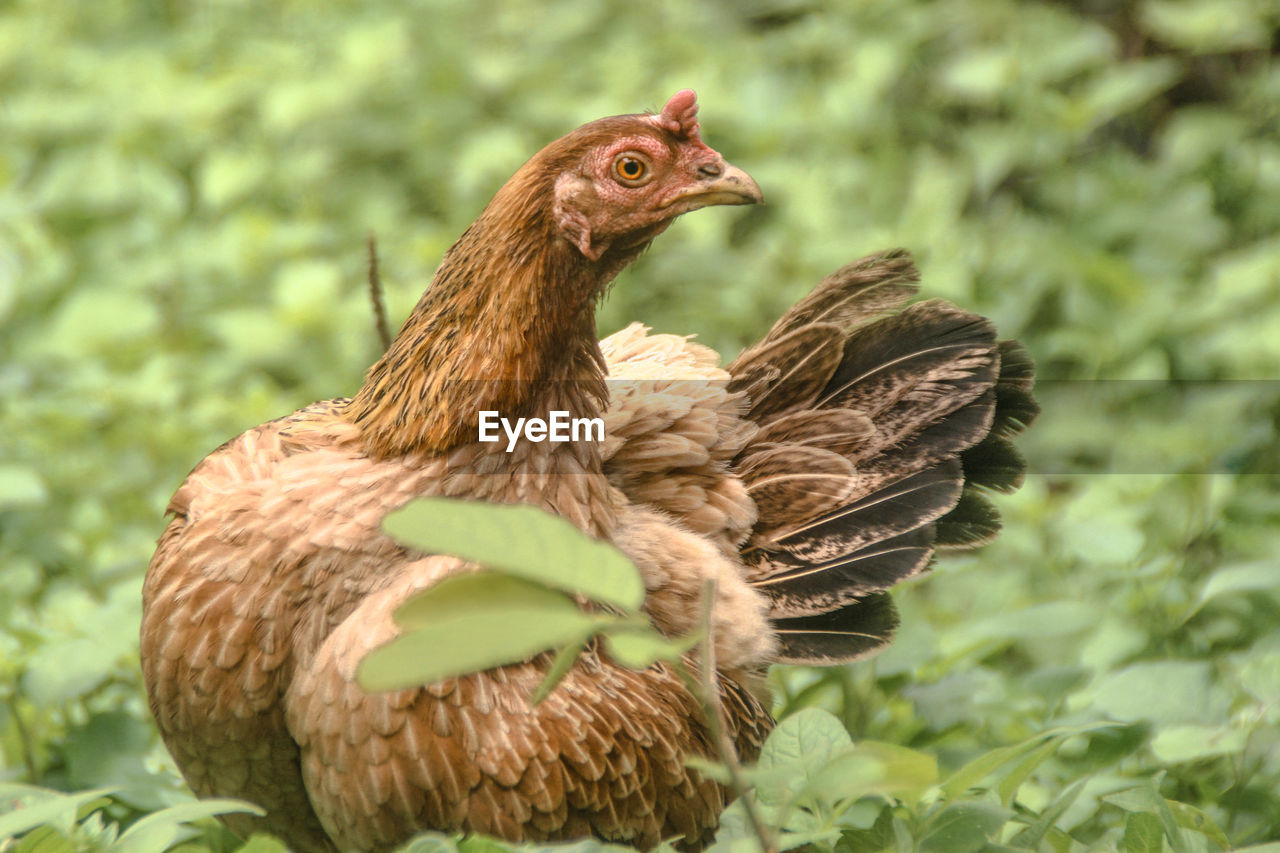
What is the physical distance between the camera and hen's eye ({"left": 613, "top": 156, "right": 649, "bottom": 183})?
2078 millimetres

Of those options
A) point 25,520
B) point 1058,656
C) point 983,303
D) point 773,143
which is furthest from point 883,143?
point 25,520

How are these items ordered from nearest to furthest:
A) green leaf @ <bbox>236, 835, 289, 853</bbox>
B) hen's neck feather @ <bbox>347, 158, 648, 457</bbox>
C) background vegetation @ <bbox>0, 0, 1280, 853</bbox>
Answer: green leaf @ <bbox>236, 835, 289, 853</bbox>
hen's neck feather @ <bbox>347, 158, 648, 457</bbox>
background vegetation @ <bbox>0, 0, 1280, 853</bbox>

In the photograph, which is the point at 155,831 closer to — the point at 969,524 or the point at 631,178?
the point at 631,178

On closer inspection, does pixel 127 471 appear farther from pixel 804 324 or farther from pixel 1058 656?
pixel 1058 656

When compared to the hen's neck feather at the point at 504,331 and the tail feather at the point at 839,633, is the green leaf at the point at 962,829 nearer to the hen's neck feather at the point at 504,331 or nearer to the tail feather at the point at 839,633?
the tail feather at the point at 839,633

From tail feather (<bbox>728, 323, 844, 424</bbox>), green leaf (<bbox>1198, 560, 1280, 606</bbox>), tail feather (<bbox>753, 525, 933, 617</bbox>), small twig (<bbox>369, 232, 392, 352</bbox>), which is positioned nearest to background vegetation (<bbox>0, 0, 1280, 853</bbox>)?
green leaf (<bbox>1198, 560, 1280, 606</bbox>)

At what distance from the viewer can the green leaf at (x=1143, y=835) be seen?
72.8 inches

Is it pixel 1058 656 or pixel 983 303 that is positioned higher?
pixel 983 303

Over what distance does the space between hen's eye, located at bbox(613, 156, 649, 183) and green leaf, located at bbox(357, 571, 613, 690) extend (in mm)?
1031

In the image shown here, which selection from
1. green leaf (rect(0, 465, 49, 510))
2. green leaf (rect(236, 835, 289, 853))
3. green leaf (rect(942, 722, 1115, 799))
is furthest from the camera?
green leaf (rect(0, 465, 49, 510))

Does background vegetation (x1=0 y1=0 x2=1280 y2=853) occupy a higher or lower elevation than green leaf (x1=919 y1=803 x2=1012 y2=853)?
higher

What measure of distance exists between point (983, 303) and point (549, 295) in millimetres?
2992

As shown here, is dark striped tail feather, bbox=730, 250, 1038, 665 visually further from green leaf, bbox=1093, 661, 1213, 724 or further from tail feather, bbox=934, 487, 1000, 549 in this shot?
green leaf, bbox=1093, 661, 1213, 724

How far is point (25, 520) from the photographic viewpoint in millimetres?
3596
